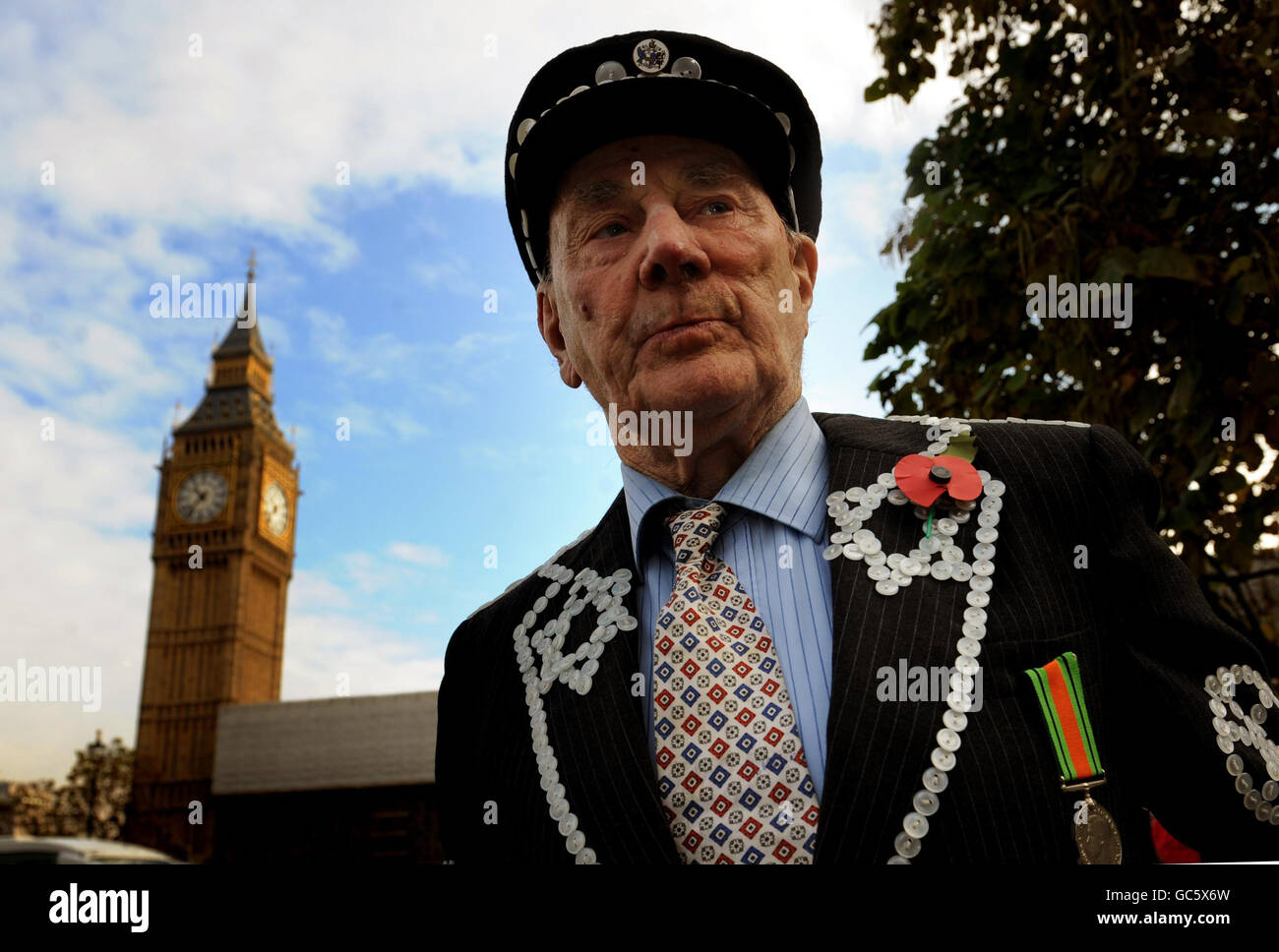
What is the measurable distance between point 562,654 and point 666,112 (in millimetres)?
1231

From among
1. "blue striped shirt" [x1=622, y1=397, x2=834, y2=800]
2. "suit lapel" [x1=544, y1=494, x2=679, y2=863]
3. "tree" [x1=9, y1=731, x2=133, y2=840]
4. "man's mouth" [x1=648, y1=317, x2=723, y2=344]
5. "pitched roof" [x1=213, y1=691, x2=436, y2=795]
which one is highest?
"man's mouth" [x1=648, y1=317, x2=723, y2=344]

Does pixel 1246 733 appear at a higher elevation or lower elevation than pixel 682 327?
lower

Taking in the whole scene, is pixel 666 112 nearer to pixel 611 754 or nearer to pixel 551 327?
pixel 551 327

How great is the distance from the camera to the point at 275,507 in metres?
83.2

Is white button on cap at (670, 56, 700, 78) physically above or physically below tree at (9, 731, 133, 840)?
above

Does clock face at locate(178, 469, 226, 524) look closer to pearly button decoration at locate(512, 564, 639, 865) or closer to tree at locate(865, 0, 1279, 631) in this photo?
tree at locate(865, 0, 1279, 631)

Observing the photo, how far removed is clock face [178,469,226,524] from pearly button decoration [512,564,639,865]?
272 ft

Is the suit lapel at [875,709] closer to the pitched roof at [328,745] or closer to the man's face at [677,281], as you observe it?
the man's face at [677,281]

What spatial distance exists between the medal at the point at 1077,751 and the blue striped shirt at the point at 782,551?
1.23ft

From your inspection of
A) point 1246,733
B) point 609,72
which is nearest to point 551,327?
point 609,72

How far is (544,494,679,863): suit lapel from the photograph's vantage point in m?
1.81

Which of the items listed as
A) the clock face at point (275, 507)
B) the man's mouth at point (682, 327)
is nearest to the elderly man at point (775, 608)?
the man's mouth at point (682, 327)

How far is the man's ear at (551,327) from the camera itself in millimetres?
2719

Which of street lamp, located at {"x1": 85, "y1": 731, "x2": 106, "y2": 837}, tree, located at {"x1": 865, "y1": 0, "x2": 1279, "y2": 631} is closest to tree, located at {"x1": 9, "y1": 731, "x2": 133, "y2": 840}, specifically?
street lamp, located at {"x1": 85, "y1": 731, "x2": 106, "y2": 837}
